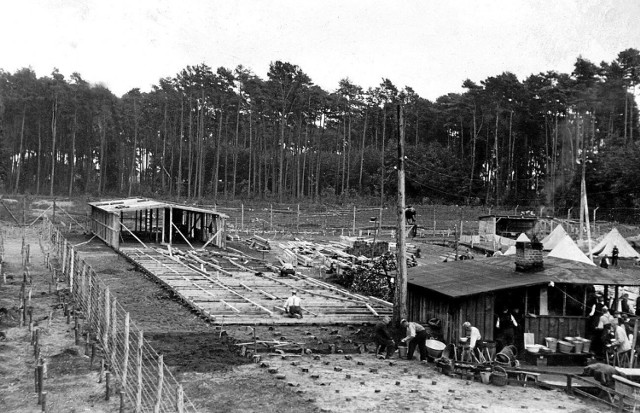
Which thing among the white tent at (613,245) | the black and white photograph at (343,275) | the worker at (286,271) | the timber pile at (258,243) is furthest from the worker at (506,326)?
the timber pile at (258,243)

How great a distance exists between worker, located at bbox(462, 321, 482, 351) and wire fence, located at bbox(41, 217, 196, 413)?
7.22 meters

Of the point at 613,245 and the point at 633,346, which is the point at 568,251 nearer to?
the point at 633,346

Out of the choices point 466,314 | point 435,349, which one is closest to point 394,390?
point 435,349

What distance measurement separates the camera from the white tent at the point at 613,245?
3612 cm

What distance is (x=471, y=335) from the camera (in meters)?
15.7

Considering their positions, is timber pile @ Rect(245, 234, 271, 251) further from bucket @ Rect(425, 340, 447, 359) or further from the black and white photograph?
bucket @ Rect(425, 340, 447, 359)

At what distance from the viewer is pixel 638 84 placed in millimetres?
65938

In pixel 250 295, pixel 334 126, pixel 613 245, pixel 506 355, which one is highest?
pixel 334 126

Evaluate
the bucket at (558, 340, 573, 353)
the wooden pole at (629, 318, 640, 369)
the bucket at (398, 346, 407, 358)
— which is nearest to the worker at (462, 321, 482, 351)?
the bucket at (398, 346, 407, 358)

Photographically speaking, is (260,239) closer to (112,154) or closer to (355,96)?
(355,96)

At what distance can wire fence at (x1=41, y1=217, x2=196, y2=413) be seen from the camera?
11055 millimetres

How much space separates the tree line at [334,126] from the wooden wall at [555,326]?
44.6 m

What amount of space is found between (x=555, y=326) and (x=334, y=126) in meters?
72.9

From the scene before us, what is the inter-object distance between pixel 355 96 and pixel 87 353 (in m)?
66.7
